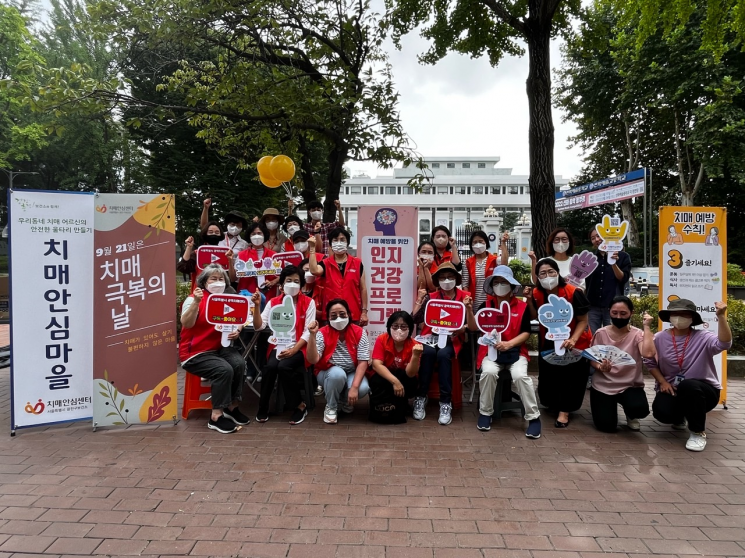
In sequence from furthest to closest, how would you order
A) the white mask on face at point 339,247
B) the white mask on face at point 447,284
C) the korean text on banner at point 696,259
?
the white mask on face at point 339,247 < the korean text on banner at point 696,259 < the white mask on face at point 447,284

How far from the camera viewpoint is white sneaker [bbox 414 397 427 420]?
4473 millimetres

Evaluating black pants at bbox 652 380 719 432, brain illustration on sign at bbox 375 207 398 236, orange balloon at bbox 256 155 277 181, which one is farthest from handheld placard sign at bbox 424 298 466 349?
orange balloon at bbox 256 155 277 181

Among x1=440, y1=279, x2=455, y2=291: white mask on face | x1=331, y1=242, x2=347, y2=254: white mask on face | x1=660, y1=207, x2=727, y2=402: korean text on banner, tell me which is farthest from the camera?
x1=331, y1=242, x2=347, y2=254: white mask on face

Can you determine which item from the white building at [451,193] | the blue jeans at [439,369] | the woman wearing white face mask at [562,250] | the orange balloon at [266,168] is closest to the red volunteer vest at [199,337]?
the blue jeans at [439,369]

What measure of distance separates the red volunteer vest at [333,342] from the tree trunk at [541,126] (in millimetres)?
3174

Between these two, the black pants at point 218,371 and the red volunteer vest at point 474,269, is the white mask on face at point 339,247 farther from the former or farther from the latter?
the black pants at point 218,371

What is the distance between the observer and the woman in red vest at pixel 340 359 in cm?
436

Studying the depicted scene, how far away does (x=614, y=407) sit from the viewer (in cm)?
414

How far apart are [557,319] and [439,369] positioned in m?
1.22

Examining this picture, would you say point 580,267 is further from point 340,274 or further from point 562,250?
point 340,274

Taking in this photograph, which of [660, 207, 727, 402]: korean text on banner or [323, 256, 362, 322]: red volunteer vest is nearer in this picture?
[660, 207, 727, 402]: korean text on banner

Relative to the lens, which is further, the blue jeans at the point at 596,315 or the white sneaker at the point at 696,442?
the blue jeans at the point at 596,315

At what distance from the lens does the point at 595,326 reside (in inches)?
207

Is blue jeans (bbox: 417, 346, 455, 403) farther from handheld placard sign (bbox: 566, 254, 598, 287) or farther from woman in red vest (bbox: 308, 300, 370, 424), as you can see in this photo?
handheld placard sign (bbox: 566, 254, 598, 287)
